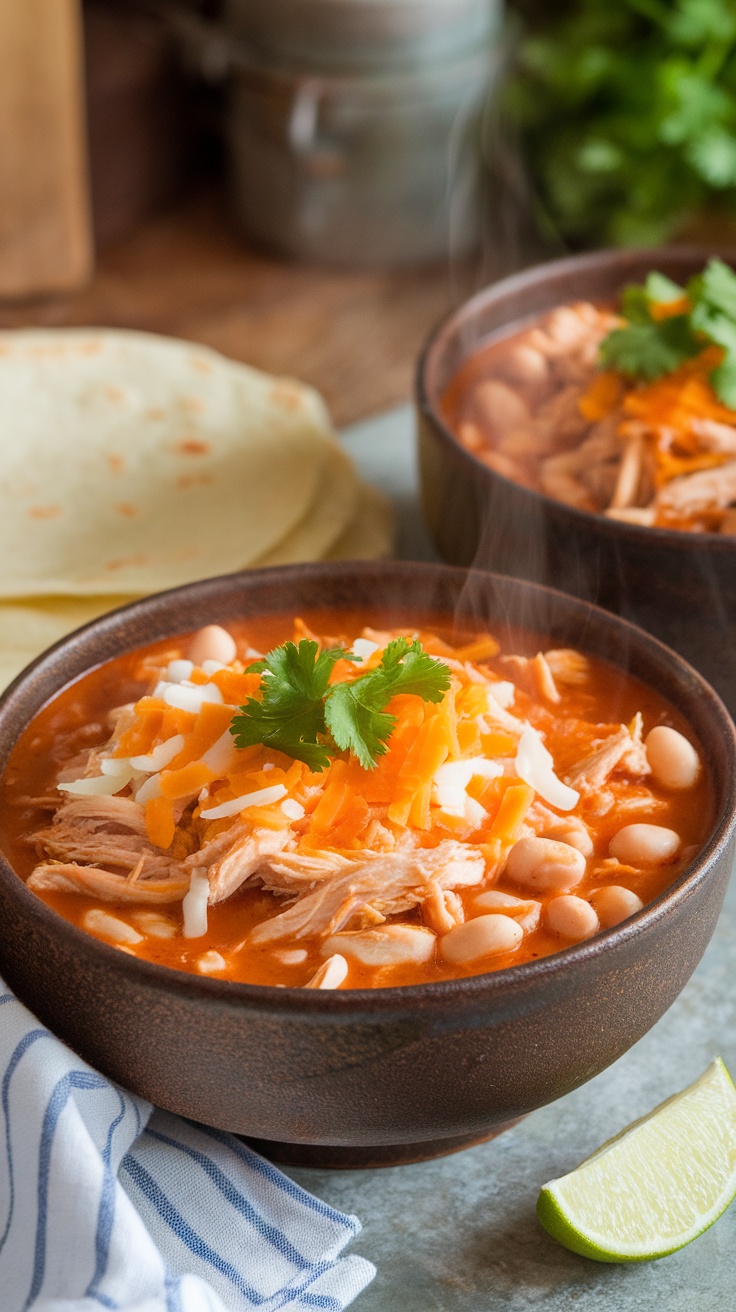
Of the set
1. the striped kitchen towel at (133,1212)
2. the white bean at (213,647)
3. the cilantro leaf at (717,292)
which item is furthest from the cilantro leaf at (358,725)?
the cilantro leaf at (717,292)

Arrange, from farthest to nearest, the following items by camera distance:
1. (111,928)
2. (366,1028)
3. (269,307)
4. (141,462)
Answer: (269,307) < (141,462) < (111,928) < (366,1028)

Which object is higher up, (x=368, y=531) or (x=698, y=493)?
(x=698, y=493)

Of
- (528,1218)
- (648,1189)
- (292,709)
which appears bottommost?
(528,1218)

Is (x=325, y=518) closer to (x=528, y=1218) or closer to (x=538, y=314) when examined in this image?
A: (x=538, y=314)

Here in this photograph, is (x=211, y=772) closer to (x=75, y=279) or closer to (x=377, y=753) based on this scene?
(x=377, y=753)

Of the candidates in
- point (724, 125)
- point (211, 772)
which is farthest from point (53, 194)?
point (211, 772)

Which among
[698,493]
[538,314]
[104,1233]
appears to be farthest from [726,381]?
[104,1233]

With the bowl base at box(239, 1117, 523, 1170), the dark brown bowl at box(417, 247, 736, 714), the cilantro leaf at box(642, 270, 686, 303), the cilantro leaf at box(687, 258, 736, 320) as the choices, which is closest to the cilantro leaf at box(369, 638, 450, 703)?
the bowl base at box(239, 1117, 523, 1170)

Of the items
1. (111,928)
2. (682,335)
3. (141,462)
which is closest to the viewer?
(111,928)
